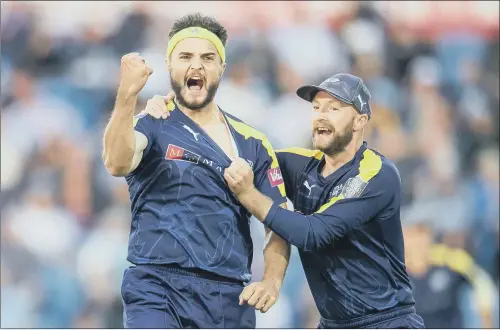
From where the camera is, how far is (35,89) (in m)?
9.17

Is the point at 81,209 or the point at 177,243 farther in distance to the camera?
the point at 81,209

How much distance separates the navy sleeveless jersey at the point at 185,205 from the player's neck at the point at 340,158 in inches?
22.9

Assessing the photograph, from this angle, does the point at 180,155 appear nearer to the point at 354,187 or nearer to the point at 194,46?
the point at 194,46

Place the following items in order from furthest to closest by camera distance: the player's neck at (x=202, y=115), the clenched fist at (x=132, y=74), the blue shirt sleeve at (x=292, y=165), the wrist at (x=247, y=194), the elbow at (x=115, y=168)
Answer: the blue shirt sleeve at (x=292, y=165)
the player's neck at (x=202, y=115)
the wrist at (x=247, y=194)
the elbow at (x=115, y=168)
the clenched fist at (x=132, y=74)

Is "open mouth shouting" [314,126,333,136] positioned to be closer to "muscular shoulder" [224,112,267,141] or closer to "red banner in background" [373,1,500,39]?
"muscular shoulder" [224,112,267,141]

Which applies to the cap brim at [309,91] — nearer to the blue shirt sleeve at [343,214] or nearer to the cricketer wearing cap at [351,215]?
the cricketer wearing cap at [351,215]

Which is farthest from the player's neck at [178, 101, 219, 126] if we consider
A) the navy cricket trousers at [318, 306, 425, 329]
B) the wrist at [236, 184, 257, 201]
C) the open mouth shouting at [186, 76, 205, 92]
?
the navy cricket trousers at [318, 306, 425, 329]

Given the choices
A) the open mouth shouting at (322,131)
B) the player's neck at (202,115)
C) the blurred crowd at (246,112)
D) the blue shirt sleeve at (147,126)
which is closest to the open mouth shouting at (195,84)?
the player's neck at (202,115)

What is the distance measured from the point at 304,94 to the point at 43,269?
4140 mm

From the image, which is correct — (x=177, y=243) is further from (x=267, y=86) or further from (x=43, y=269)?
(x=267, y=86)

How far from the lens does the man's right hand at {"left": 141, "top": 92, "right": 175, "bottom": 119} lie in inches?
186

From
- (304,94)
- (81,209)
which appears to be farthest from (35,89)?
(304,94)

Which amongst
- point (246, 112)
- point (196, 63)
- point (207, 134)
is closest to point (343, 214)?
point (207, 134)

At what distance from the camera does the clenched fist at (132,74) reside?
4219mm
